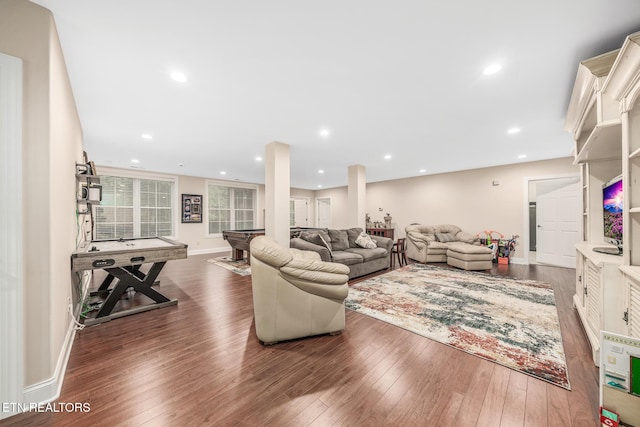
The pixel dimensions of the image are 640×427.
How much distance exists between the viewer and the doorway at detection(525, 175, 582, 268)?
17.0ft

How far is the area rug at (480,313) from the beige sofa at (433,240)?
4.26 feet

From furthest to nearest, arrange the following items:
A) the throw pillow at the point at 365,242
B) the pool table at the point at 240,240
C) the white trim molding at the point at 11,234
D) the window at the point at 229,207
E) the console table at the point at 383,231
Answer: the window at the point at 229,207
the console table at the point at 383,231
the pool table at the point at 240,240
the throw pillow at the point at 365,242
the white trim molding at the point at 11,234

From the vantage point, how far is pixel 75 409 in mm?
1437

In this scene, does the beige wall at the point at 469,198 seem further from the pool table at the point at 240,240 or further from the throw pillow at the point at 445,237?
the pool table at the point at 240,240

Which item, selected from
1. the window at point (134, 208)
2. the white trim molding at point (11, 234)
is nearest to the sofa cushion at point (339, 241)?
the white trim molding at point (11, 234)

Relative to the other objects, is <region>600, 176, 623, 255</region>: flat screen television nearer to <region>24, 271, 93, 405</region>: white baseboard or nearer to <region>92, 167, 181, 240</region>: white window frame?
<region>24, 271, 93, 405</region>: white baseboard

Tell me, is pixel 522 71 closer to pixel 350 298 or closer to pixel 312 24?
pixel 312 24

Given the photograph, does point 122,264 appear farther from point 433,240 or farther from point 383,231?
point 383,231

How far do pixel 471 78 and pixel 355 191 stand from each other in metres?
3.87

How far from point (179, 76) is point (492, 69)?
2.93 m

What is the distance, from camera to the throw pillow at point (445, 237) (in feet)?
20.3

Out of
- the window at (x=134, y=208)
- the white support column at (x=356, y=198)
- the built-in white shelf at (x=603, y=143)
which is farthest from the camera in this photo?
the window at (x=134, y=208)

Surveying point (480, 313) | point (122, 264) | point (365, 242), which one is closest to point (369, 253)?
point (365, 242)

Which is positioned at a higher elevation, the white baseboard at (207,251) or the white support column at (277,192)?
the white support column at (277,192)
